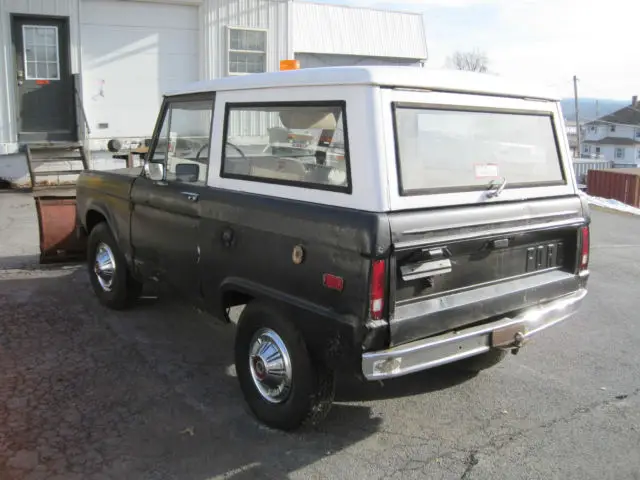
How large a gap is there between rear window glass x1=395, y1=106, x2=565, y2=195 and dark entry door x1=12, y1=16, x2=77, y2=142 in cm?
1068

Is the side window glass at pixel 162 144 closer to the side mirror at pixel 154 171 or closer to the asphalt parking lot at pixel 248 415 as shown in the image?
the side mirror at pixel 154 171

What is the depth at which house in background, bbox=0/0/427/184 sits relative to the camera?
39.9ft

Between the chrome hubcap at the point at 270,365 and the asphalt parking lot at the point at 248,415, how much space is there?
0.77 ft

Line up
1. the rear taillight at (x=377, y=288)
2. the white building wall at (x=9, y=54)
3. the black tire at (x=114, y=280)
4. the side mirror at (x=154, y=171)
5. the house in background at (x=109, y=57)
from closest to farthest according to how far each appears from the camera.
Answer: the rear taillight at (x=377, y=288)
the side mirror at (x=154, y=171)
the black tire at (x=114, y=280)
the white building wall at (x=9, y=54)
the house in background at (x=109, y=57)

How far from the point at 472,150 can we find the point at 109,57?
10.9 meters

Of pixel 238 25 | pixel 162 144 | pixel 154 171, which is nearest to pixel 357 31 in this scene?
pixel 238 25

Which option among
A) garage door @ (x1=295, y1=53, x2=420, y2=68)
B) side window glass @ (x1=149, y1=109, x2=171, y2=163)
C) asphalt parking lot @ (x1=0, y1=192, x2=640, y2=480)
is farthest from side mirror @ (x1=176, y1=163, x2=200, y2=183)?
garage door @ (x1=295, y1=53, x2=420, y2=68)

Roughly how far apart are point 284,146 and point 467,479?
2187mm

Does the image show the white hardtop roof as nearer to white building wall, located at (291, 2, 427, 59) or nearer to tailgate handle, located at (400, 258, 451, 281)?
tailgate handle, located at (400, 258, 451, 281)

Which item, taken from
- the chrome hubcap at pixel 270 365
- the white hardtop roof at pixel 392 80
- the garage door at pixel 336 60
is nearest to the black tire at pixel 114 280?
the white hardtop roof at pixel 392 80

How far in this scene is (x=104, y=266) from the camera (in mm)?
5902

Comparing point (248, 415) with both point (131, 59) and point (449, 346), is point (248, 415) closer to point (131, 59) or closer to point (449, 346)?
point (449, 346)

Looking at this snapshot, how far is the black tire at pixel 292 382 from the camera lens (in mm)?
3543

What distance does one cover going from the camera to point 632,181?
20828 mm
